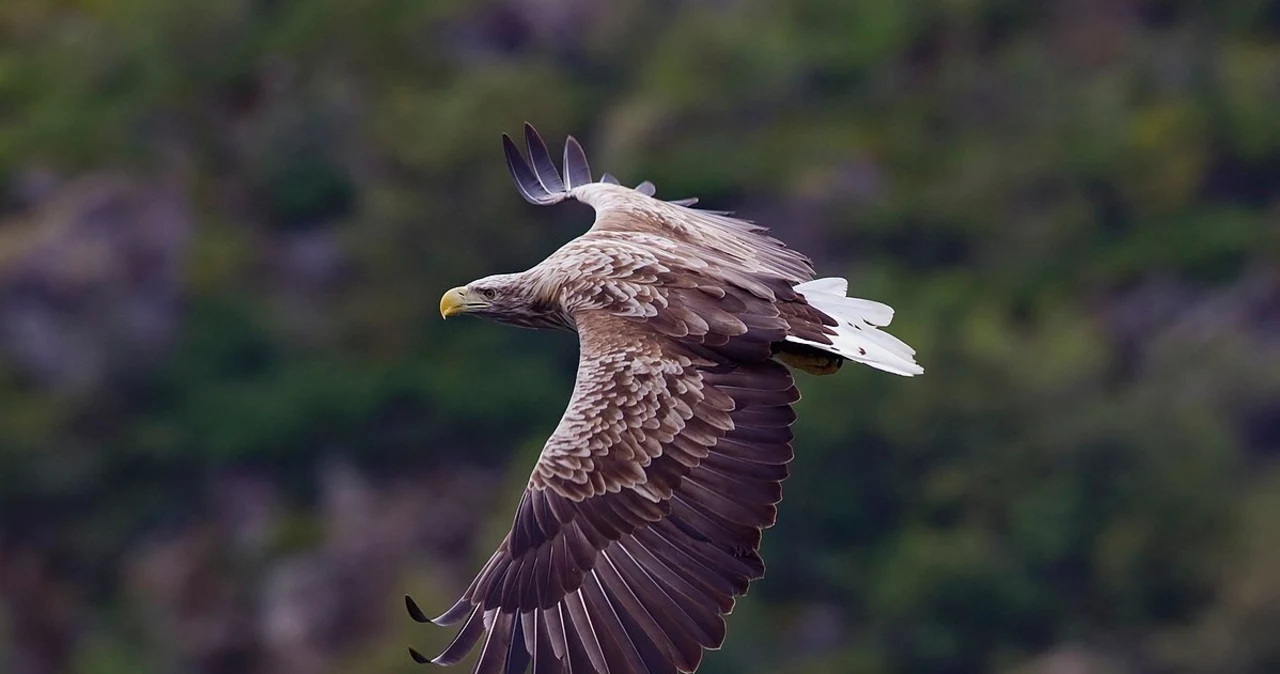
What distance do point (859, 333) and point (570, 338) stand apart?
137 feet

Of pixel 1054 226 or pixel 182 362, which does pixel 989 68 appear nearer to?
pixel 1054 226

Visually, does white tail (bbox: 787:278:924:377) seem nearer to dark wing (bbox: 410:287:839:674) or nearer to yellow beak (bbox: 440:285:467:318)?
dark wing (bbox: 410:287:839:674)

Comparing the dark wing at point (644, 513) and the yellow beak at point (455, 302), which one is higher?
the yellow beak at point (455, 302)

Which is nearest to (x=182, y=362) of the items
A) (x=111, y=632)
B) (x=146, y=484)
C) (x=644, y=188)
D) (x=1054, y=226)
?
(x=146, y=484)

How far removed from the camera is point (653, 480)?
11.8 meters

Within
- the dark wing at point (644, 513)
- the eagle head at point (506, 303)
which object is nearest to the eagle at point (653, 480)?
the dark wing at point (644, 513)

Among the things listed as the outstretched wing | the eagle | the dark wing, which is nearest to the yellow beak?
the outstretched wing

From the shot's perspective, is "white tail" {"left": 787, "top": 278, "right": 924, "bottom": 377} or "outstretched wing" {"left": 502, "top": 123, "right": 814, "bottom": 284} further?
"outstretched wing" {"left": 502, "top": 123, "right": 814, "bottom": 284}

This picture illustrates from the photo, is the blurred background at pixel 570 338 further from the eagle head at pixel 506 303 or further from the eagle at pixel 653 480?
the eagle at pixel 653 480

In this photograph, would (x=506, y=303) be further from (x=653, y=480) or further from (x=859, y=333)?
(x=653, y=480)

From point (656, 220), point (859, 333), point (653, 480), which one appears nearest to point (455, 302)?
point (656, 220)

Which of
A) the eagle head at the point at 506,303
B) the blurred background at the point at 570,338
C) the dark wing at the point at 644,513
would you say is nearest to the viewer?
the dark wing at the point at 644,513

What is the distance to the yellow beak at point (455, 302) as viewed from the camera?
45.7 feet

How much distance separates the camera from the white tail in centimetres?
1234
